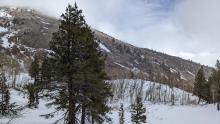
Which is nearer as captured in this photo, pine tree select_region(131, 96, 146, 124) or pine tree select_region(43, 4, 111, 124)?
pine tree select_region(43, 4, 111, 124)

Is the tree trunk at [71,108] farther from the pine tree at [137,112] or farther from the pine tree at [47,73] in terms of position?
the pine tree at [137,112]

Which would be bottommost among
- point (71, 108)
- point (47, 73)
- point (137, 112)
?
point (137, 112)

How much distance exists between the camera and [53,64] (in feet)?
94.1

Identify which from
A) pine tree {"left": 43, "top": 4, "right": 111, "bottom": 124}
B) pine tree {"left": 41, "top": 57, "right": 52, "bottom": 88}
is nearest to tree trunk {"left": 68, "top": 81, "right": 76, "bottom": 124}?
pine tree {"left": 43, "top": 4, "right": 111, "bottom": 124}

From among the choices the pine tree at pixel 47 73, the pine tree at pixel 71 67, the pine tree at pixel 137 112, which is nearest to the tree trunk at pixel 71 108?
the pine tree at pixel 71 67

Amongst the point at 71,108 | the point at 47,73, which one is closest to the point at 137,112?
the point at 71,108

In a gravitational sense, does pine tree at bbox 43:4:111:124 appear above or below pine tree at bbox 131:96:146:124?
above

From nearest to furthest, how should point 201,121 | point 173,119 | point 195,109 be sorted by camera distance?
1. point 201,121
2. point 173,119
3. point 195,109

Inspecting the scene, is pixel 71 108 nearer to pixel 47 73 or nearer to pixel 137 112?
pixel 47 73

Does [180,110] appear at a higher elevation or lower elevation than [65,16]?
lower

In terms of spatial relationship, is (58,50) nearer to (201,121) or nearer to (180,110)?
(201,121)

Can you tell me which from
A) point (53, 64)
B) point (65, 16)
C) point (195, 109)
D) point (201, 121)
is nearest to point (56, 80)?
point (53, 64)

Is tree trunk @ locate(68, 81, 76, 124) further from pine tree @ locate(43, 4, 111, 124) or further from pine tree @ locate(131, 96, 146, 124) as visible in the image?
pine tree @ locate(131, 96, 146, 124)

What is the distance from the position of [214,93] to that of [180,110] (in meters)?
11.4
